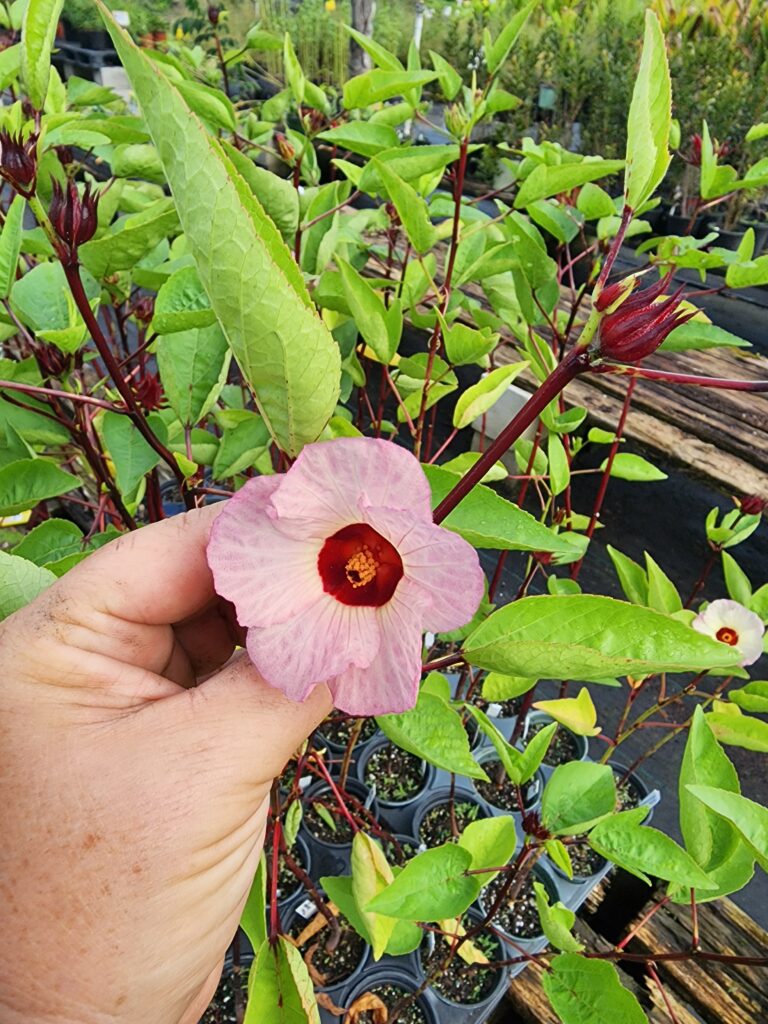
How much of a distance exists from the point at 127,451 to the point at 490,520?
1.16 ft

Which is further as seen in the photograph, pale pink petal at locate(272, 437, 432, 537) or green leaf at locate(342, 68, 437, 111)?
green leaf at locate(342, 68, 437, 111)

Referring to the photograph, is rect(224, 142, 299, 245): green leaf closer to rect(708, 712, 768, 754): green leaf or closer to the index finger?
the index finger

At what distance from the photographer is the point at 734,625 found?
943 millimetres

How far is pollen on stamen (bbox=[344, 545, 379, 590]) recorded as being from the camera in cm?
43

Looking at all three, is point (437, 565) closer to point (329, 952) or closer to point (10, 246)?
point (10, 246)

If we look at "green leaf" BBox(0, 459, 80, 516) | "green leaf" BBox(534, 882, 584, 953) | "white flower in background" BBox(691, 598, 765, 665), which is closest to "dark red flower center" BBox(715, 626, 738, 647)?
"white flower in background" BBox(691, 598, 765, 665)

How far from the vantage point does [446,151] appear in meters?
0.77

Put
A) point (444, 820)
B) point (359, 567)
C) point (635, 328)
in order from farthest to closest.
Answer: point (444, 820)
point (359, 567)
point (635, 328)

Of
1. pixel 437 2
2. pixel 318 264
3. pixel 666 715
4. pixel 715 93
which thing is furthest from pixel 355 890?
pixel 437 2

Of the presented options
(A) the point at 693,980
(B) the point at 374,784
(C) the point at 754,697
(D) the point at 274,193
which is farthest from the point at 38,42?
(A) the point at 693,980

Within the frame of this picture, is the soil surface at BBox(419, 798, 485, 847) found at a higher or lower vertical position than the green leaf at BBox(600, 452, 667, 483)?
lower

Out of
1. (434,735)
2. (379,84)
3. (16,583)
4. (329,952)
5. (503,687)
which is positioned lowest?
(329,952)

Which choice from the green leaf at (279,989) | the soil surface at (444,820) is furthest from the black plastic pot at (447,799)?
the green leaf at (279,989)

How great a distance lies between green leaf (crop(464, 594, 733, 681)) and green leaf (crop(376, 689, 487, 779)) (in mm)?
140
